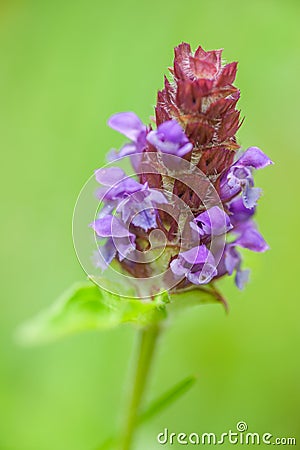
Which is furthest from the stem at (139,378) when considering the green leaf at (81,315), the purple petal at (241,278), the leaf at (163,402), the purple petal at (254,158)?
the purple petal at (254,158)

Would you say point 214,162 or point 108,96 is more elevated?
point 108,96

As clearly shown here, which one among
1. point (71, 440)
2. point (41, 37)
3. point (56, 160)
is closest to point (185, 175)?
point (71, 440)

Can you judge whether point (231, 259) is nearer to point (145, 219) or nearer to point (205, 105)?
point (145, 219)

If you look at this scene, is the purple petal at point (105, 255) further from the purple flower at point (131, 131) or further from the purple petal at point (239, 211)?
the purple petal at point (239, 211)

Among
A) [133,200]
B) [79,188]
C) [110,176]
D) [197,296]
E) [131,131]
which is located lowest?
[197,296]

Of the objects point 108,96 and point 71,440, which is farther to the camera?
point 108,96

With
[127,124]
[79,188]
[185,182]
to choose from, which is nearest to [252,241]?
[185,182]

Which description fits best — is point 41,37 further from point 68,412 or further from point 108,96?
point 68,412
